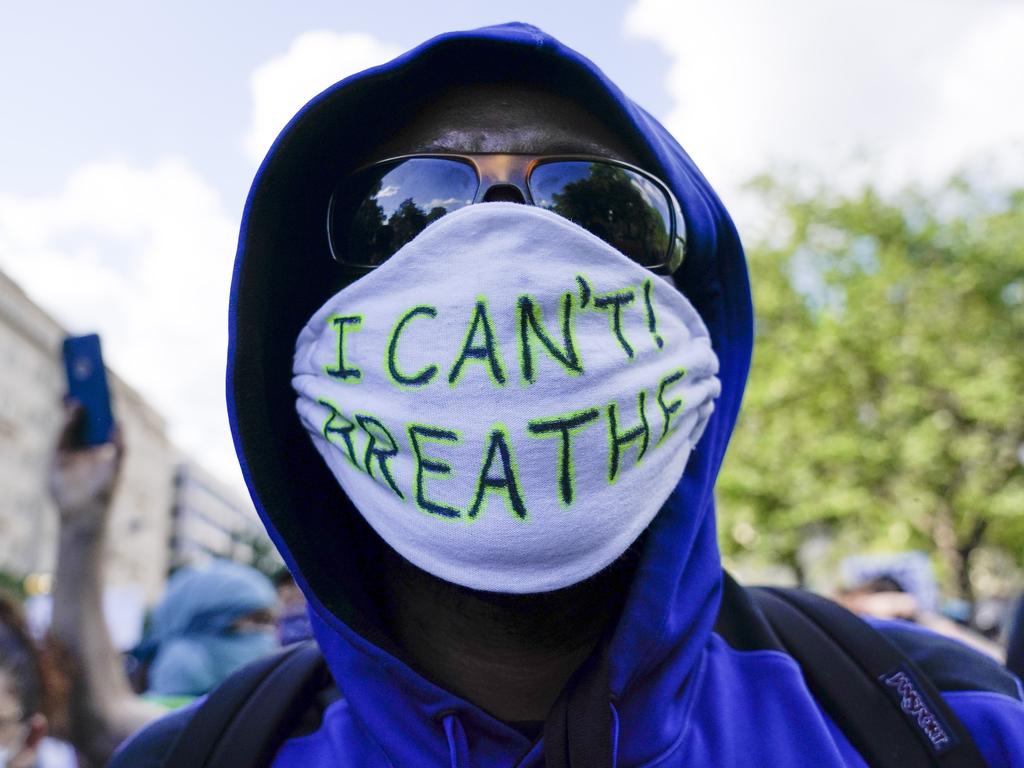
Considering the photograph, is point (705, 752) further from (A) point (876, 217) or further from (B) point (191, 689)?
(A) point (876, 217)

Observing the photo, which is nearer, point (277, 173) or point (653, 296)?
point (653, 296)

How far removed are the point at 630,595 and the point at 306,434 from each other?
2.32 feet

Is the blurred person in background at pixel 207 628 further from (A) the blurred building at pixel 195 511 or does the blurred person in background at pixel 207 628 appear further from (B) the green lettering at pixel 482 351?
(A) the blurred building at pixel 195 511

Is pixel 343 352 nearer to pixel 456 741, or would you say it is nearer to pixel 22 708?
pixel 456 741

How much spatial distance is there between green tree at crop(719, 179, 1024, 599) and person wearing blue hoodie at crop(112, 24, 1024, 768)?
16.5 m

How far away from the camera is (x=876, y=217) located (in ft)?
62.6

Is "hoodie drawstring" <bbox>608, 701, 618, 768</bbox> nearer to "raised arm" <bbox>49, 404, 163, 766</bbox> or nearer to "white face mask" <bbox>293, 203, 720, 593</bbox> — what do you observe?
"white face mask" <bbox>293, 203, 720, 593</bbox>

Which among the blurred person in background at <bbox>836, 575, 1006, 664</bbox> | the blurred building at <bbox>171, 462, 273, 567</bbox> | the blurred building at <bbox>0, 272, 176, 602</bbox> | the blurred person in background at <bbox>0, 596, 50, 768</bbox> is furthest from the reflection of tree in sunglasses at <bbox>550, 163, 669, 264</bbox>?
the blurred building at <bbox>171, 462, 273, 567</bbox>

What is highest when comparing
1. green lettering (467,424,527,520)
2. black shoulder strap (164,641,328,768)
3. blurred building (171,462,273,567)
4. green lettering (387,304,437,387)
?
green lettering (387,304,437,387)

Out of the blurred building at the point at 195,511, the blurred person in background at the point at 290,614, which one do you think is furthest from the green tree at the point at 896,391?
the blurred building at the point at 195,511

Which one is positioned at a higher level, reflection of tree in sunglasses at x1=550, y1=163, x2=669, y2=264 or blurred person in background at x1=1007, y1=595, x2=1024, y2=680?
reflection of tree in sunglasses at x1=550, y1=163, x2=669, y2=264

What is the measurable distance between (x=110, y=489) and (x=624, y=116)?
6.49ft

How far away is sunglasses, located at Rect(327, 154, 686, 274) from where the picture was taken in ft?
5.17

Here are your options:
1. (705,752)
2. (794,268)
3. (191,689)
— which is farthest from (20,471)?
(705,752)
